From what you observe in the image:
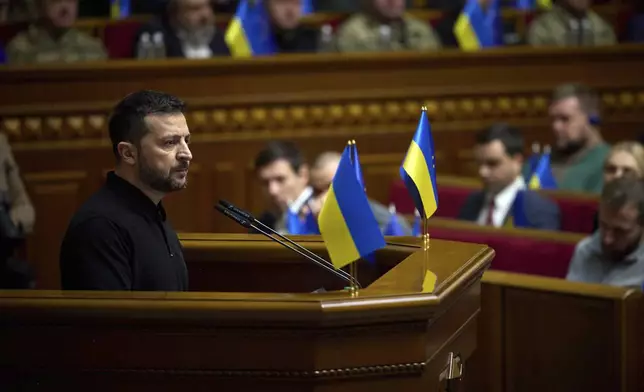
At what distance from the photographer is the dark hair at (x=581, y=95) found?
7418 millimetres

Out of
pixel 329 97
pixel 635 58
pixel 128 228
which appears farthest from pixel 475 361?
pixel 635 58

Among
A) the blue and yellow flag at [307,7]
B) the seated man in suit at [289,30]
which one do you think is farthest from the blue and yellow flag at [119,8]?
the blue and yellow flag at [307,7]

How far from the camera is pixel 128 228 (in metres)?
3.11

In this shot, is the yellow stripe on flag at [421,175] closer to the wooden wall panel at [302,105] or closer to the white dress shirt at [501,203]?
the white dress shirt at [501,203]

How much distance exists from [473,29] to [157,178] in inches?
212

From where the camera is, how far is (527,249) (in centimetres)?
532

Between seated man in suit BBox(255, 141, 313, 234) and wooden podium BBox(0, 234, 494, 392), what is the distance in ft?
10.9

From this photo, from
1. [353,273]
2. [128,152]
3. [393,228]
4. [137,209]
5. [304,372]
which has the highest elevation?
[128,152]

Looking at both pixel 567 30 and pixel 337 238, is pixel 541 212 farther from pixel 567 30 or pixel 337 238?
pixel 337 238

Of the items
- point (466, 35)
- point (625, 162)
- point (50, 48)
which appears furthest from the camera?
point (466, 35)

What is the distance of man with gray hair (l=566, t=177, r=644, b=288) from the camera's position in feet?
15.8

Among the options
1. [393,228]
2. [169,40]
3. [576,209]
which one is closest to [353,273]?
[393,228]

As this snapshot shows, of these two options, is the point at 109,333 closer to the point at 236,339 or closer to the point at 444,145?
the point at 236,339

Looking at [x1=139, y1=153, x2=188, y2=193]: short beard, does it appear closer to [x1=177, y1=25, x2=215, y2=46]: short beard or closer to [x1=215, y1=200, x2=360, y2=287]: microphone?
[x1=215, y1=200, x2=360, y2=287]: microphone
